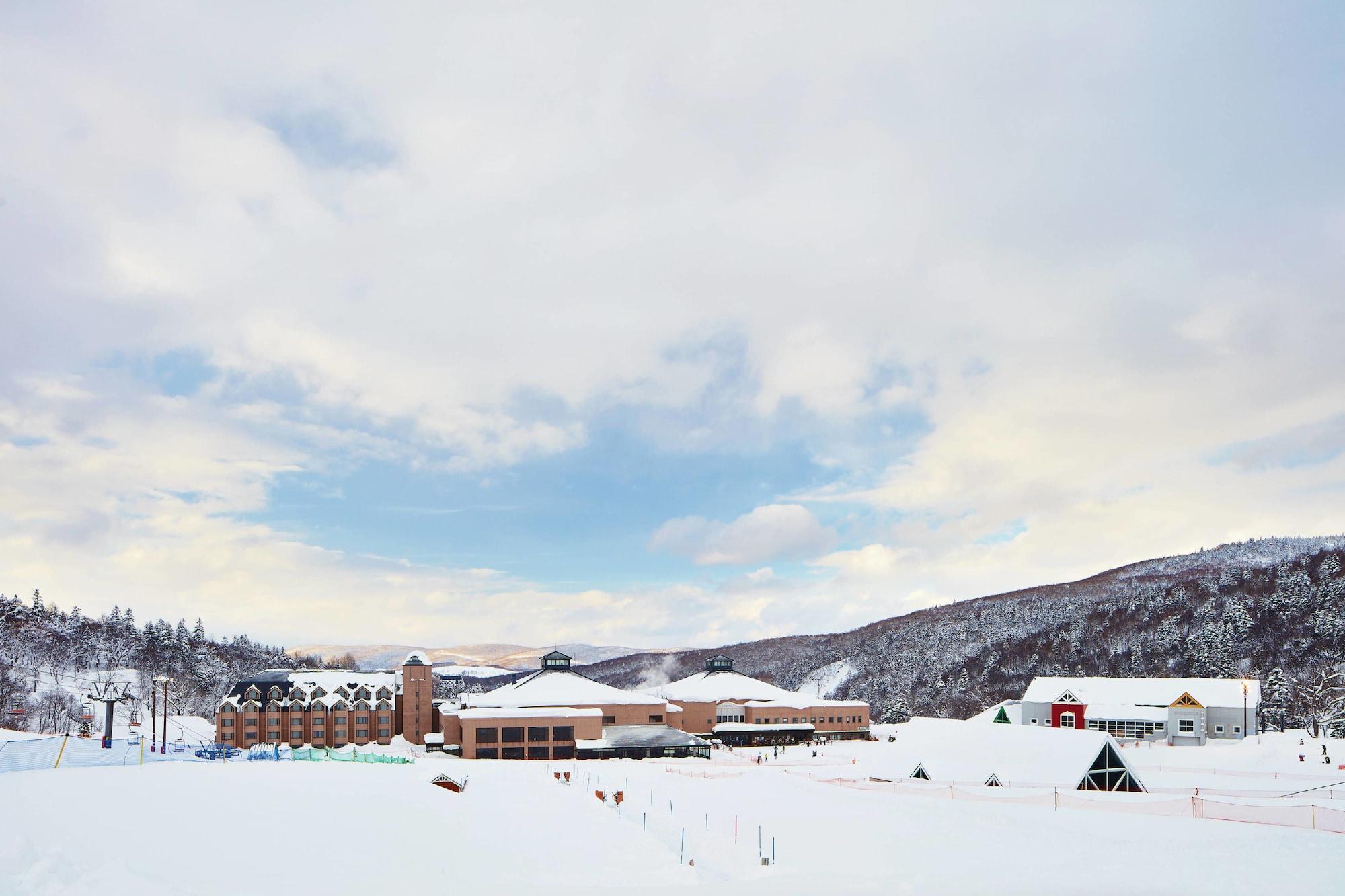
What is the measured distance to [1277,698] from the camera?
10256 centimetres

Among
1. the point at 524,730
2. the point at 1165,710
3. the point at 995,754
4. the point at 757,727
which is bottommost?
the point at 757,727

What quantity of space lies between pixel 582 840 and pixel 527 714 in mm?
54431

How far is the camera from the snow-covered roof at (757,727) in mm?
111419

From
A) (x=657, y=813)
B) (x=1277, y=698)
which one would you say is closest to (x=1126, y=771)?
(x=657, y=813)

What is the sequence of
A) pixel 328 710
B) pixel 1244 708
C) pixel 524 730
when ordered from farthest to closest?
1. pixel 328 710
2. pixel 1244 708
3. pixel 524 730

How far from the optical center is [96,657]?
16312 centimetres

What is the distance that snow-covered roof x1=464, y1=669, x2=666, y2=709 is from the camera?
10188 cm

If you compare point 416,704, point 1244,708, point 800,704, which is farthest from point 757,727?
point 1244,708

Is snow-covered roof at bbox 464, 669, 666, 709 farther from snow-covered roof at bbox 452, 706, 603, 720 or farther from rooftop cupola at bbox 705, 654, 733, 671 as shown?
rooftop cupola at bbox 705, 654, 733, 671

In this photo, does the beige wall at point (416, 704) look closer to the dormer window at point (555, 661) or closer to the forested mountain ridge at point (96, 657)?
the dormer window at point (555, 661)

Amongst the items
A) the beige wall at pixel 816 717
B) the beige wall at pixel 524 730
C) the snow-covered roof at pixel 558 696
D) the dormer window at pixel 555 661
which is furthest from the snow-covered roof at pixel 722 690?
the beige wall at pixel 524 730

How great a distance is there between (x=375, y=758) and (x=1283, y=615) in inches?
6367

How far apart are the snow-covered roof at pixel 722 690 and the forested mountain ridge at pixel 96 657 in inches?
2710

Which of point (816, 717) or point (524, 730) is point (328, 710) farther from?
point (816, 717)
